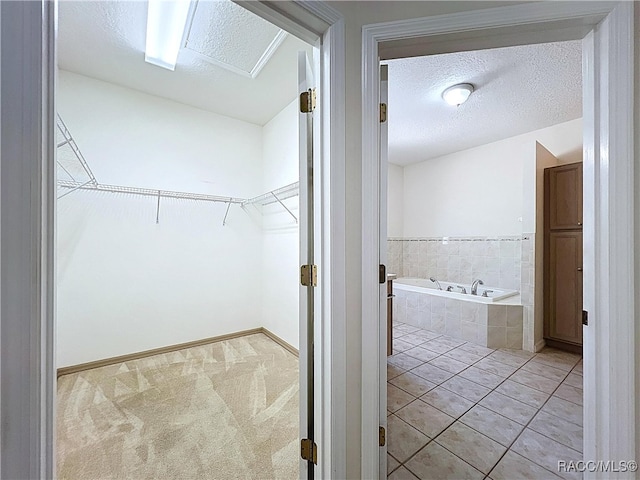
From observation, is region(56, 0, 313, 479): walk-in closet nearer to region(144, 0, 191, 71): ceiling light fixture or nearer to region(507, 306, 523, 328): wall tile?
region(144, 0, 191, 71): ceiling light fixture

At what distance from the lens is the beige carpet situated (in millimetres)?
1403

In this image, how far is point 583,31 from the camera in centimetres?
103

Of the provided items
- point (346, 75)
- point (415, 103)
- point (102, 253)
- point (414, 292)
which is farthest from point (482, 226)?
point (102, 253)

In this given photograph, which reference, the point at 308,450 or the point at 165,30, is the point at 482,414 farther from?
the point at 165,30

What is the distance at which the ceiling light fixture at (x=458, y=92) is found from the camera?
7.72 feet

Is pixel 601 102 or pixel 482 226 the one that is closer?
pixel 601 102

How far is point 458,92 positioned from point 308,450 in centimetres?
293

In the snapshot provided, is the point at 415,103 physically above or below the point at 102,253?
above

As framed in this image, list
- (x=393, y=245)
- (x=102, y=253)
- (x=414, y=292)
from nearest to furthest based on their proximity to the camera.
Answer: (x=102, y=253), (x=414, y=292), (x=393, y=245)

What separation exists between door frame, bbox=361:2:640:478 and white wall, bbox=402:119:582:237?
7.60 feet

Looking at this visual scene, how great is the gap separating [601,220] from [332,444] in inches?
52.9

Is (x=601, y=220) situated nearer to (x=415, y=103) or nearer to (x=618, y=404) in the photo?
(x=618, y=404)

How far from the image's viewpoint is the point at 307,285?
1.21 meters

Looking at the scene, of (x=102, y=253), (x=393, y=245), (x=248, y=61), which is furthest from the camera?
(x=393, y=245)
